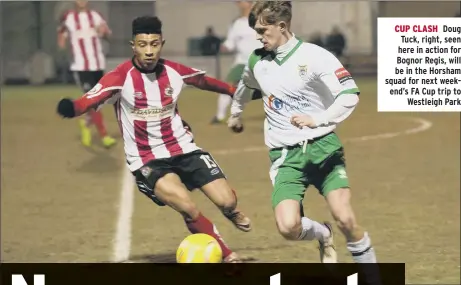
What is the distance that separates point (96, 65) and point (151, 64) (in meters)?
1.94

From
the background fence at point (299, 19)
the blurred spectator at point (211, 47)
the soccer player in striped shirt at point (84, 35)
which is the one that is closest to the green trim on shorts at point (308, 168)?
the background fence at point (299, 19)

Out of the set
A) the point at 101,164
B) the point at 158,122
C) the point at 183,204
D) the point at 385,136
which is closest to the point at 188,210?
the point at 183,204

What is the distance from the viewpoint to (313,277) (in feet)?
21.7

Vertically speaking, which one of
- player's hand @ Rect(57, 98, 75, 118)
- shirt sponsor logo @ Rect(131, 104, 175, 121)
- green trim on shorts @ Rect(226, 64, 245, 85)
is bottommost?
shirt sponsor logo @ Rect(131, 104, 175, 121)

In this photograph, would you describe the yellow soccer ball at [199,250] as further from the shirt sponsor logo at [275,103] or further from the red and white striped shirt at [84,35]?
the red and white striped shirt at [84,35]

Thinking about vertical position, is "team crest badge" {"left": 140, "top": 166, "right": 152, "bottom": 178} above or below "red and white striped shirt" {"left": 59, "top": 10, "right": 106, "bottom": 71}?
below

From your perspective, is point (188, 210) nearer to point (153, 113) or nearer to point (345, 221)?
point (153, 113)

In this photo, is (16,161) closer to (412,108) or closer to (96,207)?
(96,207)

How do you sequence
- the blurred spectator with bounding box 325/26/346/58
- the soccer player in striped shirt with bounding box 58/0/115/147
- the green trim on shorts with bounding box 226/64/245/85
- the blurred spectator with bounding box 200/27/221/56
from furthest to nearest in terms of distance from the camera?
the blurred spectator with bounding box 200/27/221/56 → the soccer player in striped shirt with bounding box 58/0/115/147 → the blurred spectator with bounding box 325/26/346/58 → the green trim on shorts with bounding box 226/64/245/85

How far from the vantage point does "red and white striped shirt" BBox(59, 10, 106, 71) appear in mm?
7648

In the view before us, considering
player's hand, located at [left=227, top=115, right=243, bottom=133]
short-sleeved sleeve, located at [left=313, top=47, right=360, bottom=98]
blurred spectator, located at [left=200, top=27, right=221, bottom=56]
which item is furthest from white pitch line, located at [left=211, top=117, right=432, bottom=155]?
short-sleeved sleeve, located at [left=313, top=47, right=360, bottom=98]

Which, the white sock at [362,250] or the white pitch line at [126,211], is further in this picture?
the white pitch line at [126,211]

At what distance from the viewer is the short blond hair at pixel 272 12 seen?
18.4 ft

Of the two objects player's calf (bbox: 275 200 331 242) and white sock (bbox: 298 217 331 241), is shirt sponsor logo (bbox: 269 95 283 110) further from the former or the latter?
white sock (bbox: 298 217 331 241)
